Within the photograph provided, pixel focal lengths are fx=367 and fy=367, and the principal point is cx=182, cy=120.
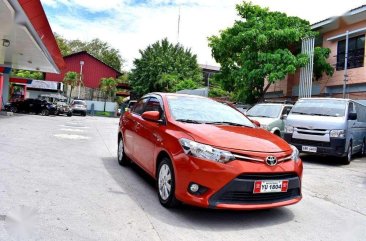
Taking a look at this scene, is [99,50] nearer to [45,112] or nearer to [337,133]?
[45,112]

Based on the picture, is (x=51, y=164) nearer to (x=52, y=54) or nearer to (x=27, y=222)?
(x=27, y=222)

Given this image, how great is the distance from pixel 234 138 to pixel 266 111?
26.7ft

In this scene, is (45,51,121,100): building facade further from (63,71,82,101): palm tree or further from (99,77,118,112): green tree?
(63,71,82,101): palm tree

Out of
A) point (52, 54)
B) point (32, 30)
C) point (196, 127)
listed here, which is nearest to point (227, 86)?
point (52, 54)

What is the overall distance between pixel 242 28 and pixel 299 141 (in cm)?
1016

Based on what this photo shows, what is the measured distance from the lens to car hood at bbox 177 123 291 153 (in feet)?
14.8

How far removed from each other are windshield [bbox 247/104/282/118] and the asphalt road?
4.98m

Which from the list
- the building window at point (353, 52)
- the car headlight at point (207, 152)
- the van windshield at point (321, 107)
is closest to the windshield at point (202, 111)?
the car headlight at point (207, 152)

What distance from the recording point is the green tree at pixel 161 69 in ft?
147

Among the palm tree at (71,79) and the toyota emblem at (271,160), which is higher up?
the palm tree at (71,79)

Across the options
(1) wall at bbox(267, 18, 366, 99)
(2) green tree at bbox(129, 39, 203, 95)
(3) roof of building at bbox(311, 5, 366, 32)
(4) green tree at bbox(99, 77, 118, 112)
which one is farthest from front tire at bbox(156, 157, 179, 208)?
(4) green tree at bbox(99, 77, 118, 112)

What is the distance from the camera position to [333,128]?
970cm

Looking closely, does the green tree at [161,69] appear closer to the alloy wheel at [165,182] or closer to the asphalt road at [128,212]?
the asphalt road at [128,212]

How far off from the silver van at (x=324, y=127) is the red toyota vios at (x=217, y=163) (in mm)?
4864
